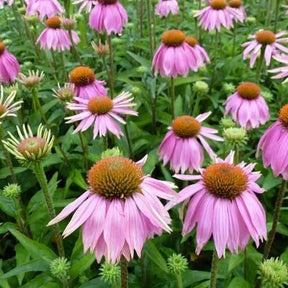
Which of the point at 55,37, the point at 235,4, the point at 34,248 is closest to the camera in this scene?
the point at 34,248

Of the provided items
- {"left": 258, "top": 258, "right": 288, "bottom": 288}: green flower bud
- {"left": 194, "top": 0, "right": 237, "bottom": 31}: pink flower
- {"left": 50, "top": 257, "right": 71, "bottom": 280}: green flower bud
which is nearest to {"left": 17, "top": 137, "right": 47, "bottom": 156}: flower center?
{"left": 50, "top": 257, "right": 71, "bottom": 280}: green flower bud

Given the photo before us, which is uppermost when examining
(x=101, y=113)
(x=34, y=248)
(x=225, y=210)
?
(x=225, y=210)

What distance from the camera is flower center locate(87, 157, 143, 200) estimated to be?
0.95 meters

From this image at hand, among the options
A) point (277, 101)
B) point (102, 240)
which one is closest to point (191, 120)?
point (102, 240)

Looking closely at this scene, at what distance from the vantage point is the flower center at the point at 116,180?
0.95 meters

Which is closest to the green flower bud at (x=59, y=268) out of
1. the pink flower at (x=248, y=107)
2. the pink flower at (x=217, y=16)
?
the pink flower at (x=248, y=107)

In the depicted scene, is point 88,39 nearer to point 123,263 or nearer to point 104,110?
point 104,110

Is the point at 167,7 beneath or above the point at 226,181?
beneath

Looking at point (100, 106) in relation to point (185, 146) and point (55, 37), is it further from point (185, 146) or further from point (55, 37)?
point (55, 37)

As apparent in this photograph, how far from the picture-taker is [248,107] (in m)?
1.97

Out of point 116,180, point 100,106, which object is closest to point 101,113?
point 100,106

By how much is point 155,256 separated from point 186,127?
0.61 m

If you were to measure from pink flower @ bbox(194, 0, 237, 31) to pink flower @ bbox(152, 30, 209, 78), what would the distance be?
1.90 feet

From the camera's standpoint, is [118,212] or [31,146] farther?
[31,146]
